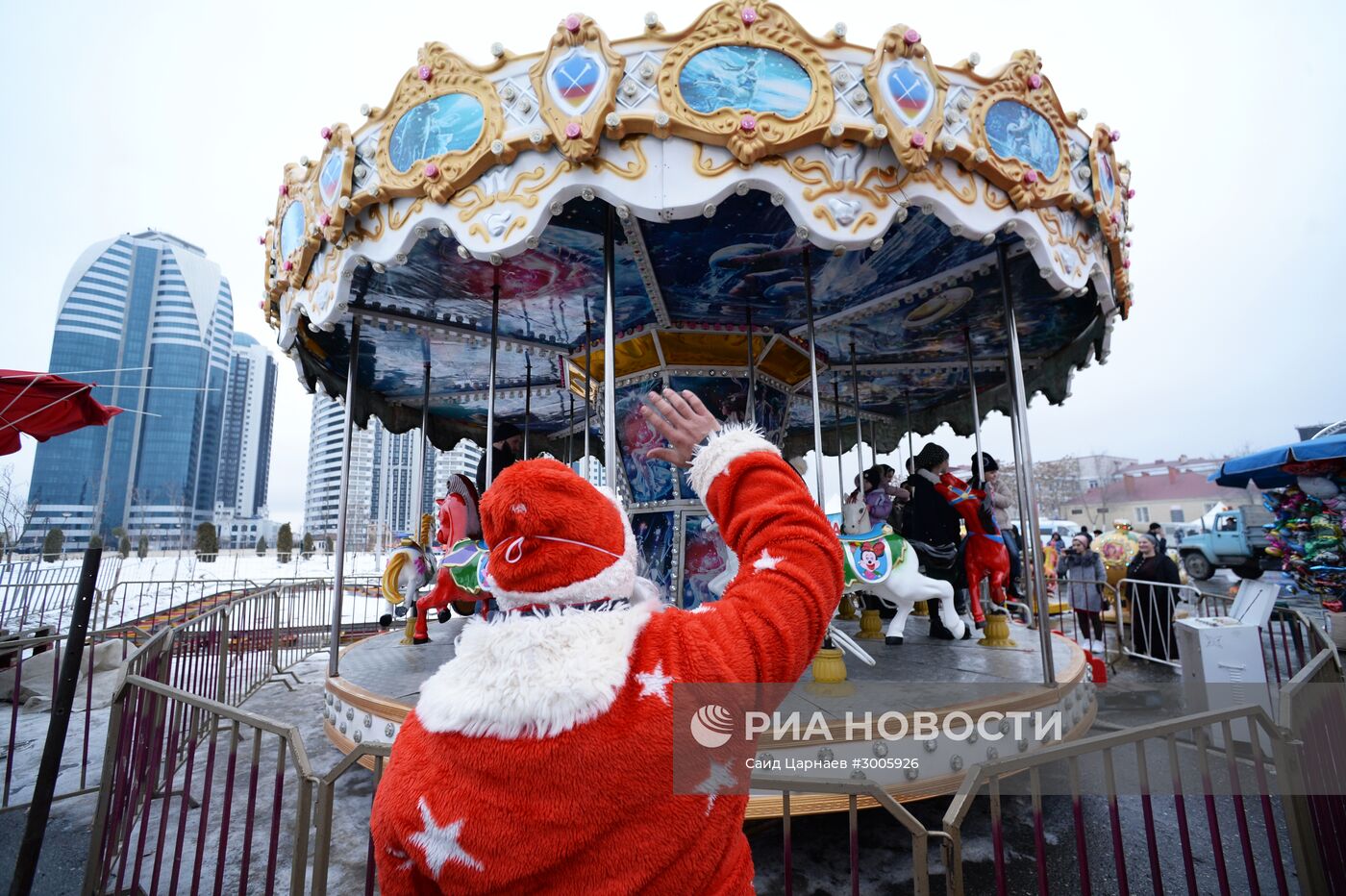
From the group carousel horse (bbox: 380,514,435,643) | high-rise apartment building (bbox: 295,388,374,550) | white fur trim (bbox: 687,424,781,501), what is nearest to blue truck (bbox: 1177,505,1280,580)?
carousel horse (bbox: 380,514,435,643)

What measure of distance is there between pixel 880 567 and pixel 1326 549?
8406mm

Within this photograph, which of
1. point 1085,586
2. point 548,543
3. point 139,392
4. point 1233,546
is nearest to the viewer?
point 548,543

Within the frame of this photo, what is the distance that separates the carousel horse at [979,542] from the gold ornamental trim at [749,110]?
368 cm

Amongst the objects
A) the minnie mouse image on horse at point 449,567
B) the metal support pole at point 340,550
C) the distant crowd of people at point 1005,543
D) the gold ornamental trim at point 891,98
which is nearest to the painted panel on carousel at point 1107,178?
the gold ornamental trim at point 891,98

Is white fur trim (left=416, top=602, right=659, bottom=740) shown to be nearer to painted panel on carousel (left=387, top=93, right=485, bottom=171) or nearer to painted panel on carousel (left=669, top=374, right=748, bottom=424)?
painted panel on carousel (left=387, top=93, right=485, bottom=171)

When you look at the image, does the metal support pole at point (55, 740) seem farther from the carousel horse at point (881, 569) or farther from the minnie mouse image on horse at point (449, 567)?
the carousel horse at point (881, 569)

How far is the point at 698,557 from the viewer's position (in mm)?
6281

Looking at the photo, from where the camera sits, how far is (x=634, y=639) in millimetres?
1086

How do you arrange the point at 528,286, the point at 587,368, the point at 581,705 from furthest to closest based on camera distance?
1. the point at 587,368
2. the point at 528,286
3. the point at 581,705

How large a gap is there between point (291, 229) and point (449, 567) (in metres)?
3.17

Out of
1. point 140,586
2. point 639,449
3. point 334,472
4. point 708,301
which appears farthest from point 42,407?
point 334,472

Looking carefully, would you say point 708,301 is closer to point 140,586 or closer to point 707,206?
point 707,206

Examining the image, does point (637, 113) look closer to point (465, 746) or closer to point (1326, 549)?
point (465, 746)

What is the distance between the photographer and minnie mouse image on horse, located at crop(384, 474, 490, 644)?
5922 mm
